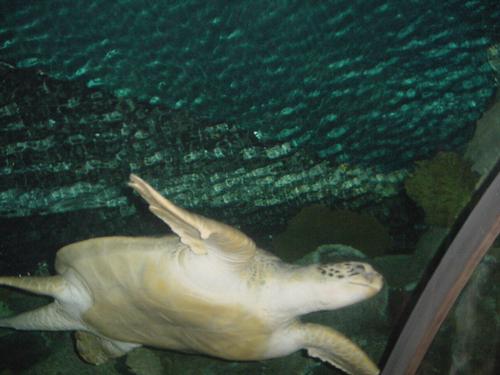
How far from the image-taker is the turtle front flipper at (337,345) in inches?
67.7

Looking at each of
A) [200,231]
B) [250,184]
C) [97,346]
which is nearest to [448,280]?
[200,231]

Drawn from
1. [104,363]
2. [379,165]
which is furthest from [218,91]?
[104,363]

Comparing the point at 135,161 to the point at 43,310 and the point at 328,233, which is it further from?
the point at 328,233

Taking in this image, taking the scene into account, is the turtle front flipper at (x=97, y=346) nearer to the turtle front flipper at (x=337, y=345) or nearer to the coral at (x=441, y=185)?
the turtle front flipper at (x=337, y=345)

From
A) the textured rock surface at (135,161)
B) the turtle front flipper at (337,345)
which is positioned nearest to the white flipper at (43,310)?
the textured rock surface at (135,161)

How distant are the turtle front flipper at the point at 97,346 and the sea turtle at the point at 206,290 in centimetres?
37

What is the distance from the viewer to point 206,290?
4.95 ft

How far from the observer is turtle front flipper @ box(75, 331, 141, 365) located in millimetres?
2266

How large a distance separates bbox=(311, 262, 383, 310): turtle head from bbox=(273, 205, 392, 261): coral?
1.44 meters

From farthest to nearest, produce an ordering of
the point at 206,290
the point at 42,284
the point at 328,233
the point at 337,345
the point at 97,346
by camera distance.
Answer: the point at 328,233 → the point at 97,346 → the point at 42,284 → the point at 337,345 → the point at 206,290

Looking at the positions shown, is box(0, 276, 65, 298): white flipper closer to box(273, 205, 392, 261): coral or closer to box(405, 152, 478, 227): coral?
box(273, 205, 392, 261): coral

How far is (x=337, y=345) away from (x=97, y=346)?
1.51 m

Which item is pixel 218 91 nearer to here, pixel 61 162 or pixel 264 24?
pixel 264 24

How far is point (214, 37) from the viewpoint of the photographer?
2158 millimetres
